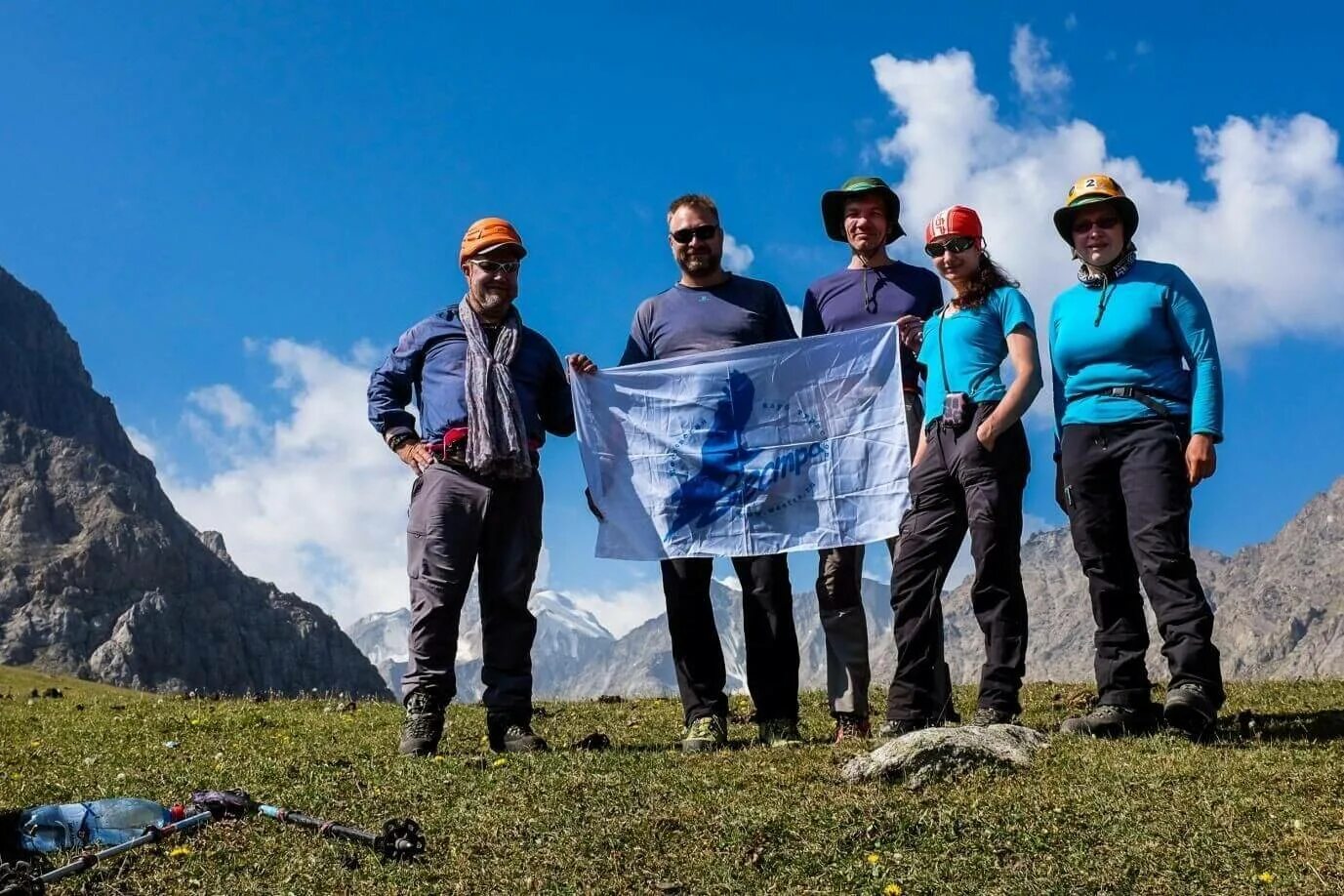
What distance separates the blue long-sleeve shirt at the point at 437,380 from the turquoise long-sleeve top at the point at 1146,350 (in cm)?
489

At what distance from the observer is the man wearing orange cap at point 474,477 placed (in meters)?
10.6

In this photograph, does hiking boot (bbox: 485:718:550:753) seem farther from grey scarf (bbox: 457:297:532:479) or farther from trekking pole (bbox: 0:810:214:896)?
trekking pole (bbox: 0:810:214:896)

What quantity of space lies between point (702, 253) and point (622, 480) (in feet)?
8.10

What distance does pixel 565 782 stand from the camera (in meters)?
8.63

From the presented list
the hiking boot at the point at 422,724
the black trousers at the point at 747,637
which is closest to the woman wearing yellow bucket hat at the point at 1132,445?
the black trousers at the point at 747,637

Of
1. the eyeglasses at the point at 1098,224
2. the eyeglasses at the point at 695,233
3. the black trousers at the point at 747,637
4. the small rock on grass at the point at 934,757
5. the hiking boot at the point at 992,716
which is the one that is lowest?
the small rock on grass at the point at 934,757

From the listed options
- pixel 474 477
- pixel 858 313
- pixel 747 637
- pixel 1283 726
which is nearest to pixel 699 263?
pixel 858 313

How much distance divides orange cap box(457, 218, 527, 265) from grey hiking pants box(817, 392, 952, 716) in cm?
414

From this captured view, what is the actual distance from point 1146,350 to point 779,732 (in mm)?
4461

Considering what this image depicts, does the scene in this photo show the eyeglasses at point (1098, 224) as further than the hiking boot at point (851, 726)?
No

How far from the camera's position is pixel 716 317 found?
11.4 m

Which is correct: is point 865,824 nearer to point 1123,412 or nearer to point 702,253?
point 1123,412

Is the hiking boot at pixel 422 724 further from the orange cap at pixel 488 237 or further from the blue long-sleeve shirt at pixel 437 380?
the orange cap at pixel 488 237

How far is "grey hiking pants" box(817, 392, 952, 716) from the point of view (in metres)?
10.8
